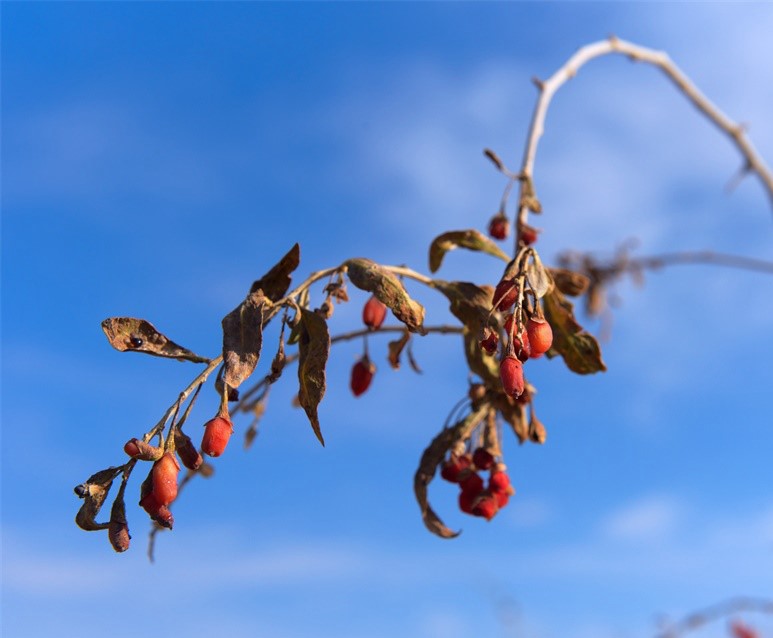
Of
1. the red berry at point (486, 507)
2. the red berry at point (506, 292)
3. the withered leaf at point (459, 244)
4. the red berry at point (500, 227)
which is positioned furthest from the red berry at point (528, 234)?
the red berry at point (506, 292)

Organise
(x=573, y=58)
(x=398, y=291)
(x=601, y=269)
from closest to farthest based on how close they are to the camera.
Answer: (x=398, y=291), (x=573, y=58), (x=601, y=269)

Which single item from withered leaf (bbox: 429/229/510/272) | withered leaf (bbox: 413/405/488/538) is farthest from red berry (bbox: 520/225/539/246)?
withered leaf (bbox: 413/405/488/538)

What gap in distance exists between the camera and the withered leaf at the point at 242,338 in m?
1.53

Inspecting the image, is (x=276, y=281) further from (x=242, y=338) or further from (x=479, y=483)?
(x=479, y=483)

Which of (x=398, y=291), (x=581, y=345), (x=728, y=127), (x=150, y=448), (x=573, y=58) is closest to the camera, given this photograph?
(x=150, y=448)

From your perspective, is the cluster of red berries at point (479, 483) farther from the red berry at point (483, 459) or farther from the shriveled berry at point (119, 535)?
the shriveled berry at point (119, 535)

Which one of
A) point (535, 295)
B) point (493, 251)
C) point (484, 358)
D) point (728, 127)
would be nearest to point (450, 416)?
point (484, 358)

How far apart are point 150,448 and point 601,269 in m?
3.89

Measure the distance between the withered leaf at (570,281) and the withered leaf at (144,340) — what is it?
3.58ft

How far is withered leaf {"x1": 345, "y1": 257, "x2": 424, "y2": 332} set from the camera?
169cm

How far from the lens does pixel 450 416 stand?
2.31 m

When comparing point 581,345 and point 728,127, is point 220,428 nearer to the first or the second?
point 581,345

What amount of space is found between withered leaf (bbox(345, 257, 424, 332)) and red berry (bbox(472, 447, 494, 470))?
0.63 m

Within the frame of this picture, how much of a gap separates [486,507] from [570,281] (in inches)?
25.0
